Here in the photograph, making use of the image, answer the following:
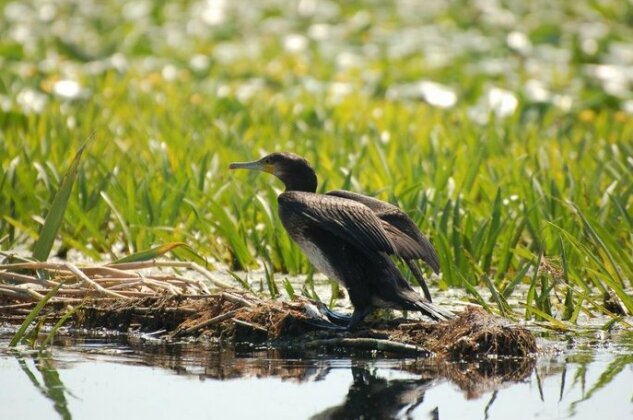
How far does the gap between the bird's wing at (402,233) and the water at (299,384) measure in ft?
1.53

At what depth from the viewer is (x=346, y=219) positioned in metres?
5.22

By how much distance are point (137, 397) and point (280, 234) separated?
2.30 meters

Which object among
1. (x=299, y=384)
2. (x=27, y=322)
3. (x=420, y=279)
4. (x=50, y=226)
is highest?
(x=50, y=226)

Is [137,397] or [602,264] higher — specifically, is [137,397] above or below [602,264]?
below

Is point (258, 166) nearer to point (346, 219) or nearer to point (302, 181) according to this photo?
point (302, 181)

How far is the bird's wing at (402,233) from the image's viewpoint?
5301 millimetres

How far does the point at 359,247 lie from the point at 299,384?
0.76m

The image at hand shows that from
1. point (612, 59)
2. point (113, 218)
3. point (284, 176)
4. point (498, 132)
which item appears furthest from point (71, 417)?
point (612, 59)

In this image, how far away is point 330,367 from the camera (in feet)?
16.0

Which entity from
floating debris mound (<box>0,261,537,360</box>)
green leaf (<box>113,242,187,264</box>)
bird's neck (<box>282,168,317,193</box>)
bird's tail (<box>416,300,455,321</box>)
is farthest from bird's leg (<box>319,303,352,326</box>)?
green leaf (<box>113,242,187,264</box>)

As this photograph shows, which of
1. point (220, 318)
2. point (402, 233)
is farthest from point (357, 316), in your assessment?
point (220, 318)

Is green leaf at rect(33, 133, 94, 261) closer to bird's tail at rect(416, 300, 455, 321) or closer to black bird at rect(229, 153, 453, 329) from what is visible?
black bird at rect(229, 153, 453, 329)

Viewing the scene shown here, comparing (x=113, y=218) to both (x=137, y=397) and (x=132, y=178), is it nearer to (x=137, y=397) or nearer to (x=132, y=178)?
(x=132, y=178)

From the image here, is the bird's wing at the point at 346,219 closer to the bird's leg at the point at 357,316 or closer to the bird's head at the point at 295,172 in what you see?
the bird's leg at the point at 357,316
